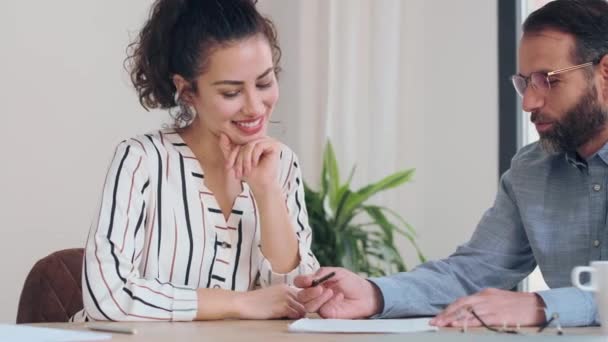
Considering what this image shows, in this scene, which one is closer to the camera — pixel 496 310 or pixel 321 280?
pixel 496 310

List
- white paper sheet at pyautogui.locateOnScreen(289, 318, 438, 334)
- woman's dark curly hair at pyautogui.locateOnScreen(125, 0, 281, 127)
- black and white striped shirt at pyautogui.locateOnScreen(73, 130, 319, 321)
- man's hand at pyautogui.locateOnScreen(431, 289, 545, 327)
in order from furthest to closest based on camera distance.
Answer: woman's dark curly hair at pyautogui.locateOnScreen(125, 0, 281, 127) → black and white striped shirt at pyautogui.locateOnScreen(73, 130, 319, 321) → man's hand at pyautogui.locateOnScreen(431, 289, 545, 327) → white paper sheet at pyautogui.locateOnScreen(289, 318, 438, 334)

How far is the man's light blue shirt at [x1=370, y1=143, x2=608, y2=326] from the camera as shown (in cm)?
214

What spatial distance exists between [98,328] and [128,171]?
47cm

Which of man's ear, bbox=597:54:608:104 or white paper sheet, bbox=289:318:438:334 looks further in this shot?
man's ear, bbox=597:54:608:104

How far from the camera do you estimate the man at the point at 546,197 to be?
2.12 meters

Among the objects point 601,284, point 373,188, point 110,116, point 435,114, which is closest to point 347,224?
point 373,188

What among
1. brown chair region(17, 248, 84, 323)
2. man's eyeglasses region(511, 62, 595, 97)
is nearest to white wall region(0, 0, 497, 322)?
brown chair region(17, 248, 84, 323)

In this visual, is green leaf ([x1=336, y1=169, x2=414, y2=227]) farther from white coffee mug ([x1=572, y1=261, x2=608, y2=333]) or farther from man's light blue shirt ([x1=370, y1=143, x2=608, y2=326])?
white coffee mug ([x1=572, y1=261, x2=608, y2=333])

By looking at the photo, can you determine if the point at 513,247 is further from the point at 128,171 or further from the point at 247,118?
the point at 128,171

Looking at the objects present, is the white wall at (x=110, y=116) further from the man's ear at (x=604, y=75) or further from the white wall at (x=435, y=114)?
the man's ear at (x=604, y=75)

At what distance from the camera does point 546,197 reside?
2.24m

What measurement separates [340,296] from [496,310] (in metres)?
0.35

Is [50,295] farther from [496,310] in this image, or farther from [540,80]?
[540,80]

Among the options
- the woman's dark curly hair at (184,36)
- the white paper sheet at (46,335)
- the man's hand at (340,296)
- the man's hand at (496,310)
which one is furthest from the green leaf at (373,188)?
the white paper sheet at (46,335)
